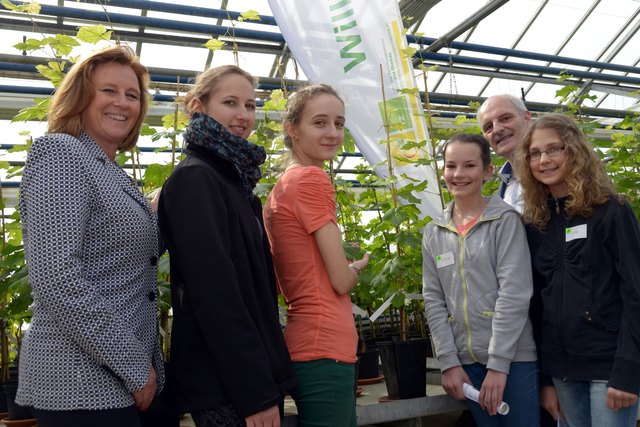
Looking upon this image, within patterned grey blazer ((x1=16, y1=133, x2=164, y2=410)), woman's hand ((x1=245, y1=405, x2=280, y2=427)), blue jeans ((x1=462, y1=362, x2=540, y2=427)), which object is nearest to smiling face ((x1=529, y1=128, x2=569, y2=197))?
blue jeans ((x1=462, y1=362, x2=540, y2=427))

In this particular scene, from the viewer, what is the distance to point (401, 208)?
297cm

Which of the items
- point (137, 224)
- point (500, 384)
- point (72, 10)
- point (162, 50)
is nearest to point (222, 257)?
point (137, 224)

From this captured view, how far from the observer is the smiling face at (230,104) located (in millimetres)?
1693

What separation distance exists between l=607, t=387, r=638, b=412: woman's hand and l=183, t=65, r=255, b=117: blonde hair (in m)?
1.41

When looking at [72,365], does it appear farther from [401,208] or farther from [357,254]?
[401,208]

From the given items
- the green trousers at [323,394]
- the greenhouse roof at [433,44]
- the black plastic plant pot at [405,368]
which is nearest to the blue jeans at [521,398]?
the black plastic plant pot at [405,368]

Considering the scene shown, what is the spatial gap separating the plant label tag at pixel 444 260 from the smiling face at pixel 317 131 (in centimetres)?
67

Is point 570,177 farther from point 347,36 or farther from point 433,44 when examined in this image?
point 433,44

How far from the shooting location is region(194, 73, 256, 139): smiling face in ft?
5.56

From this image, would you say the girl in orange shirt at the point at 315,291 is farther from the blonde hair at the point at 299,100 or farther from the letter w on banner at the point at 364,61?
the letter w on banner at the point at 364,61

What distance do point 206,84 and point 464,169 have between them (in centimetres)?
105

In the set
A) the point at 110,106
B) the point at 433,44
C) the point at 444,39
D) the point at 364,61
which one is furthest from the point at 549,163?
the point at 433,44

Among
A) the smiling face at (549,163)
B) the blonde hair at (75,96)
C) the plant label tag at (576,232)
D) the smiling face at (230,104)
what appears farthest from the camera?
the smiling face at (549,163)

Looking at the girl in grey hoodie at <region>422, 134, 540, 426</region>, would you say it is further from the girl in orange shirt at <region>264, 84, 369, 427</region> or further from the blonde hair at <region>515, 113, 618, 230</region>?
the girl in orange shirt at <region>264, 84, 369, 427</region>
